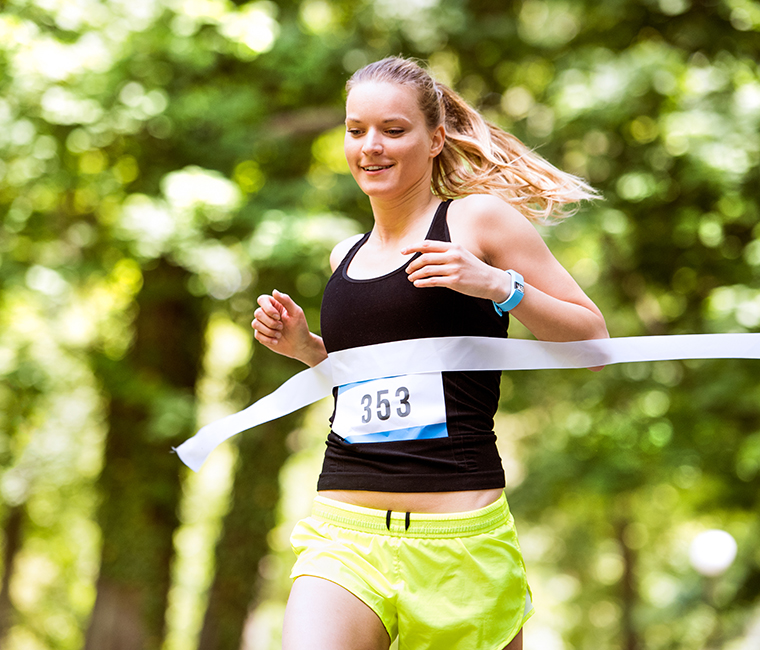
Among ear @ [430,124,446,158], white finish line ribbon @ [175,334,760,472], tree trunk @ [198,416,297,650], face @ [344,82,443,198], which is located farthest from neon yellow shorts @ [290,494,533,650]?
tree trunk @ [198,416,297,650]

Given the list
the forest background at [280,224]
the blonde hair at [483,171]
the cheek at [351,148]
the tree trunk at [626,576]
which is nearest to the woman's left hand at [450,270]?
the cheek at [351,148]

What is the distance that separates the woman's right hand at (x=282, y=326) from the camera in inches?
88.9

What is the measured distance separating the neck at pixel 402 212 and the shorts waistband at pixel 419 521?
67cm

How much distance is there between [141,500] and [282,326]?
8.34 m

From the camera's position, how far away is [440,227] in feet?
6.68

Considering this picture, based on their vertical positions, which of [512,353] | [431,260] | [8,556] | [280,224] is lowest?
[8,556]

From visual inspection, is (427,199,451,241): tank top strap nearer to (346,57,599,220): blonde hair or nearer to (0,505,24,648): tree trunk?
(346,57,599,220): blonde hair

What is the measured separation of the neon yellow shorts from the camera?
192 cm

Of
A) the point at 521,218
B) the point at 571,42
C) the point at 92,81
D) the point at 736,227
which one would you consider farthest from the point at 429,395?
the point at 571,42

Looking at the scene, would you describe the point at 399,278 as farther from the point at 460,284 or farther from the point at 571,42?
the point at 571,42

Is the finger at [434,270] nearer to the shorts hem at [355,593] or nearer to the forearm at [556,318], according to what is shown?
the forearm at [556,318]

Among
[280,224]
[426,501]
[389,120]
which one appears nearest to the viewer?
[426,501]

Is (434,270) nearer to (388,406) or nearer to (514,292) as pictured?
(514,292)

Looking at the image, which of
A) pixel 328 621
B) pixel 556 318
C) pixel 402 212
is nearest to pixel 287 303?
pixel 402 212
